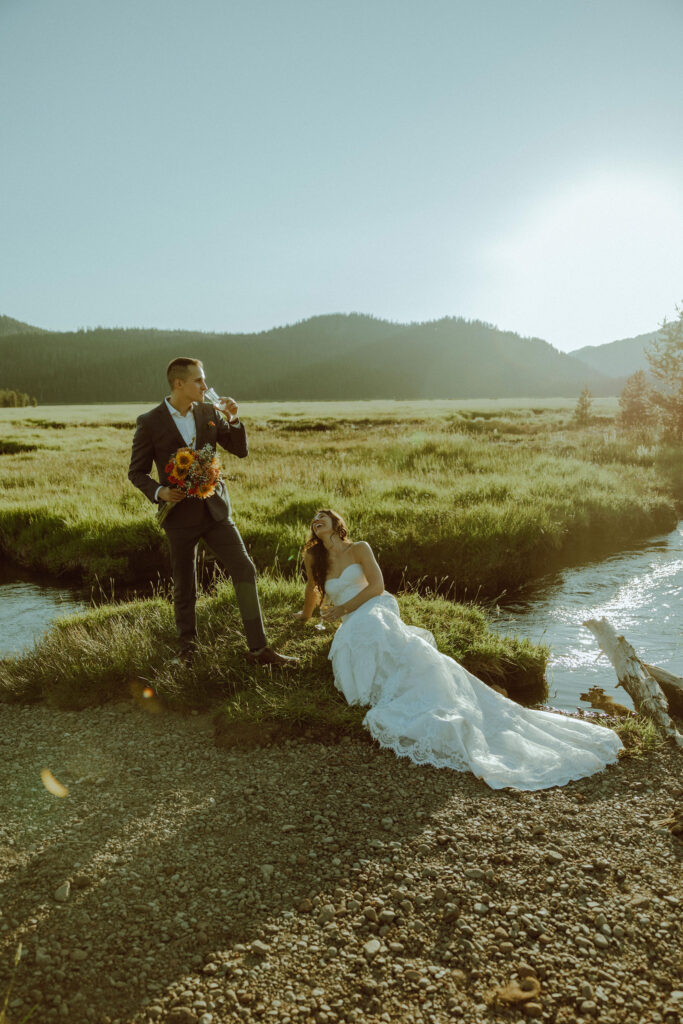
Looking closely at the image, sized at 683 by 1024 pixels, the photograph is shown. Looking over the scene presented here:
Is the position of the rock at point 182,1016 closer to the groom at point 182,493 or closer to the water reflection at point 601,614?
the groom at point 182,493

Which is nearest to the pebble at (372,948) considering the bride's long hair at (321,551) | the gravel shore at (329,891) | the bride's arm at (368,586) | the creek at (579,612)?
the gravel shore at (329,891)

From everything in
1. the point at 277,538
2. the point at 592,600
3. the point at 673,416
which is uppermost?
the point at 673,416

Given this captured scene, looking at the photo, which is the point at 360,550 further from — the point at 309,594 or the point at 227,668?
the point at 227,668

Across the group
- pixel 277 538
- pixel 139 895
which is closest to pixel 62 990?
pixel 139 895

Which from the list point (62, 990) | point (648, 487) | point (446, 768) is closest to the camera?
point (62, 990)

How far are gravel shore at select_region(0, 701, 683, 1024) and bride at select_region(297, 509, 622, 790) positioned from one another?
0.67 ft

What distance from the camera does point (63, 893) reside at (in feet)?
15.0

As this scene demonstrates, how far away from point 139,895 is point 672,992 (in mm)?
3493

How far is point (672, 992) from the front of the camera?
381 cm

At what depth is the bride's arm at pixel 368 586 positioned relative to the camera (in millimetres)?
8117

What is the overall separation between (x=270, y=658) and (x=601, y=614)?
7473mm

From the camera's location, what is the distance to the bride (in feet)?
20.7

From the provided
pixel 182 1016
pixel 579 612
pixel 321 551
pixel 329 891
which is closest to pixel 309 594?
pixel 321 551

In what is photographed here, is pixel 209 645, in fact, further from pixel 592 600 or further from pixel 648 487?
pixel 648 487
